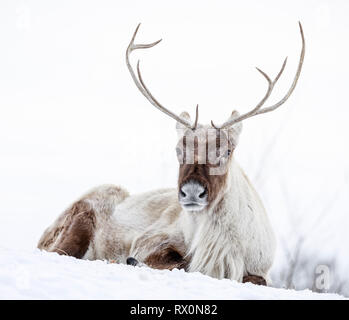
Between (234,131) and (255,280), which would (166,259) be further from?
(234,131)

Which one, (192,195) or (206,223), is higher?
(192,195)

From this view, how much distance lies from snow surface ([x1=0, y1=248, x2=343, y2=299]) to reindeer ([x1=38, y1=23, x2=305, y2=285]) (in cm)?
152

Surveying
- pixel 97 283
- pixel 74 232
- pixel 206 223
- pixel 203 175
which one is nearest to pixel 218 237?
pixel 206 223

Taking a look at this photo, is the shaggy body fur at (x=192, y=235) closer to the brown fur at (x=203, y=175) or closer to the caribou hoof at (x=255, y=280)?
the caribou hoof at (x=255, y=280)

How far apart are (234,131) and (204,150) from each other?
0.69 meters

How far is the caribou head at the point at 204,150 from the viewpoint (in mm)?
5770

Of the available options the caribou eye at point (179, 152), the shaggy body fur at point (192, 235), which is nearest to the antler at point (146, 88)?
the caribou eye at point (179, 152)

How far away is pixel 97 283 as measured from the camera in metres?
3.77

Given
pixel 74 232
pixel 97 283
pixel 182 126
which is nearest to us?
pixel 97 283

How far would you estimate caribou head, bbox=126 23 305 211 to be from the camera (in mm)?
5770

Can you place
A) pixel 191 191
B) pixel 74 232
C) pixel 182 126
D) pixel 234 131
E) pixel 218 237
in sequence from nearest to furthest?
pixel 191 191 < pixel 218 237 < pixel 234 131 < pixel 182 126 < pixel 74 232

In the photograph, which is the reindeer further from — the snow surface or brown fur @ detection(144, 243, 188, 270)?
the snow surface
